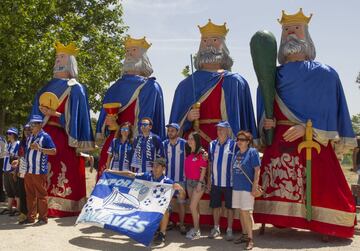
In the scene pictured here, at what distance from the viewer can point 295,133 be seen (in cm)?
607

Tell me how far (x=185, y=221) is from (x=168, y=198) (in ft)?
3.78

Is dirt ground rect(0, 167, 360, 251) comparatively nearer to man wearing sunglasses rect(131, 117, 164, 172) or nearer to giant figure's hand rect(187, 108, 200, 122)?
man wearing sunglasses rect(131, 117, 164, 172)

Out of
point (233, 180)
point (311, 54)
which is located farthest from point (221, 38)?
point (233, 180)

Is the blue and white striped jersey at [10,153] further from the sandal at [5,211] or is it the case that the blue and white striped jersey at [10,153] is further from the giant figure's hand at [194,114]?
the giant figure's hand at [194,114]

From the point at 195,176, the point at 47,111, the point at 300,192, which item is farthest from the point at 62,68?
the point at 300,192

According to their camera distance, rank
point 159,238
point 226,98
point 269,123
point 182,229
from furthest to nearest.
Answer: point 226,98 < point 182,229 < point 269,123 < point 159,238

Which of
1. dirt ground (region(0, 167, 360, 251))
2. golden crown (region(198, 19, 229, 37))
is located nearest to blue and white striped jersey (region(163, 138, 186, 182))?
dirt ground (region(0, 167, 360, 251))

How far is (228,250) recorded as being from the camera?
5.43m

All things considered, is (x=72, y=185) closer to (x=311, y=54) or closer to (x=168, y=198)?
(x=168, y=198)

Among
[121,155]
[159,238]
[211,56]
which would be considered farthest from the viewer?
[211,56]

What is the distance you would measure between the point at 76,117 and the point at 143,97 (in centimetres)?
119

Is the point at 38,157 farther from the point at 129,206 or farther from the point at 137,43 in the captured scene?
the point at 137,43

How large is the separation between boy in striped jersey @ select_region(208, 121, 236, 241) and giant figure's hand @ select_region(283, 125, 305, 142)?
0.73 m

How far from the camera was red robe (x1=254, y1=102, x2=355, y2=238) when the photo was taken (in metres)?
5.92
